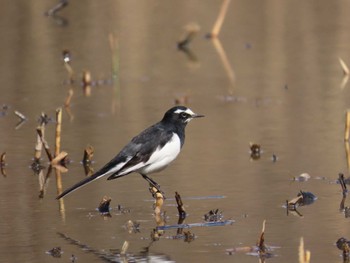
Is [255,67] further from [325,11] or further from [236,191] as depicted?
[236,191]

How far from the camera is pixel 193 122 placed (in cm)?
1246

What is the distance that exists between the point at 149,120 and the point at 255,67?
377 centimetres

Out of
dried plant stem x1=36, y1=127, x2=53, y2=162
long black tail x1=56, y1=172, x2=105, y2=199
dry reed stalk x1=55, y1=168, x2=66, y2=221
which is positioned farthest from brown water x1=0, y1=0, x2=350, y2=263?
dried plant stem x1=36, y1=127, x2=53, y2=162

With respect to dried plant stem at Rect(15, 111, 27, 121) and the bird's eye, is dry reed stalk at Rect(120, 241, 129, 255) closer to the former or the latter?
the bird's eye

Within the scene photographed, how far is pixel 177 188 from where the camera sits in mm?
9367

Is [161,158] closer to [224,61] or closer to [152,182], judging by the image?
[152,182]

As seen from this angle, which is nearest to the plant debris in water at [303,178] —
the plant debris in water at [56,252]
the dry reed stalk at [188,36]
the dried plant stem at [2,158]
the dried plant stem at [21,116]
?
the dried plant stem at [2,158]

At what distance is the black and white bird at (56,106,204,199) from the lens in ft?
28.2

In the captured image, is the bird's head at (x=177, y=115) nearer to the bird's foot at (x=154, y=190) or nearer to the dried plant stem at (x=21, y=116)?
the bird's foot at (x=154, y=190)

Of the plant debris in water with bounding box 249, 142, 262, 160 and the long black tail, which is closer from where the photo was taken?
the long black tail

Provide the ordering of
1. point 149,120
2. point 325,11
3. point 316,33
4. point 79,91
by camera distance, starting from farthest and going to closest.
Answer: point 325,11 < point 316,33 < point 79,91 < point 149,120

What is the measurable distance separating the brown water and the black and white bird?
0.93 ft

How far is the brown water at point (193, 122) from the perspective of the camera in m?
7.84

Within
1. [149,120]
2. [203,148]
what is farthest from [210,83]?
[203,148]
